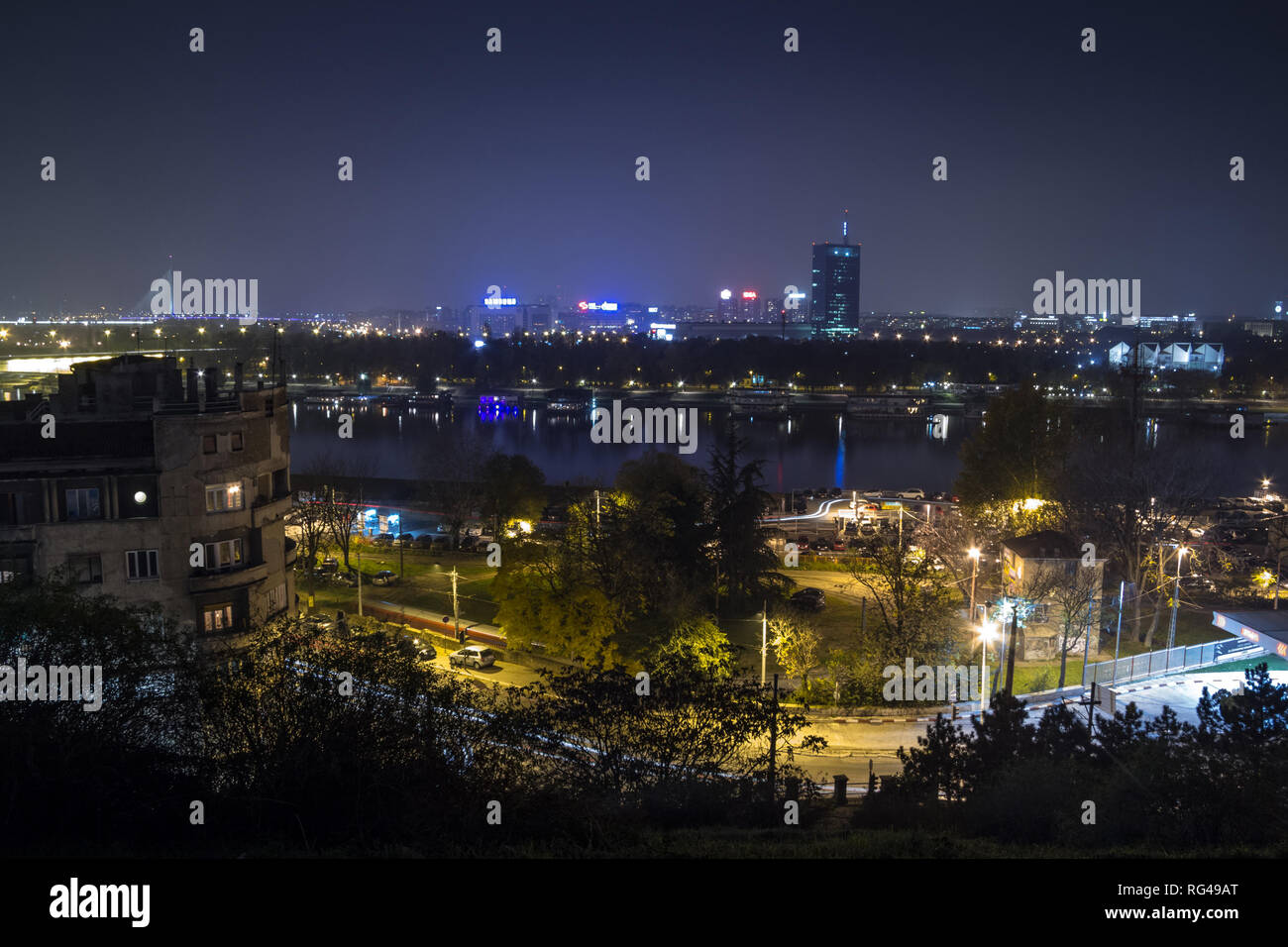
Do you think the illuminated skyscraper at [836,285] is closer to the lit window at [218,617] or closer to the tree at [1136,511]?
the tree at [1136,511]

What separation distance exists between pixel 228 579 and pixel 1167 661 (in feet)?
33.9

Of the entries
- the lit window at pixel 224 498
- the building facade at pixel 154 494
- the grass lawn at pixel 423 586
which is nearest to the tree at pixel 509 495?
the grass lawn at pixel 423 586

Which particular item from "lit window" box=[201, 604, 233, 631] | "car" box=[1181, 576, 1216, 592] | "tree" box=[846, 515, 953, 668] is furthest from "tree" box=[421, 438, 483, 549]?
"car" box=[1181, 576, 1216, 592]

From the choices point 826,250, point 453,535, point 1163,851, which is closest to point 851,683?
point 1163,851

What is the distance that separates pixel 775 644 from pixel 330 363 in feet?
189

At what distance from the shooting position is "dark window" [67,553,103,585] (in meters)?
9.39

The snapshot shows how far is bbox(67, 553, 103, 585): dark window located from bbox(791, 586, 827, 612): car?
897 centimetres

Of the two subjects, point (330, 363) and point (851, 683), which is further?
point (330, 363)

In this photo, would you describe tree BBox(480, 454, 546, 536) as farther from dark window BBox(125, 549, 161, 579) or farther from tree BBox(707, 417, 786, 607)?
dark window BBox(125, 549, 161, 579)

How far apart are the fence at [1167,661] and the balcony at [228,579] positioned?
922cm

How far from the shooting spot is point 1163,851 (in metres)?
4.50
